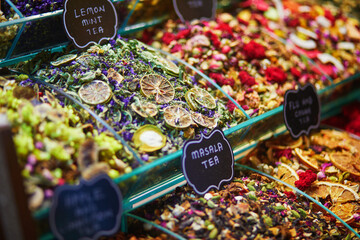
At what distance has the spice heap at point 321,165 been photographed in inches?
73.9

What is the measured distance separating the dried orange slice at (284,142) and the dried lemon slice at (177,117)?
26.6 inches

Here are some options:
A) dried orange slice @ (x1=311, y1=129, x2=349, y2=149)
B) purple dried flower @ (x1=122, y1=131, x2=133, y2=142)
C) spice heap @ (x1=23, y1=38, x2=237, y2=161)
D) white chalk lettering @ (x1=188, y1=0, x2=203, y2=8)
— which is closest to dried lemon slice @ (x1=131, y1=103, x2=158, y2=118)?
spice heap @ (x1=23, y1=38, x2=237, y2=161)

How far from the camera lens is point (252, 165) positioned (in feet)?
6.78

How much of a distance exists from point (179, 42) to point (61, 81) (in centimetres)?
97

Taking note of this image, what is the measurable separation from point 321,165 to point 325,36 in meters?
1.37

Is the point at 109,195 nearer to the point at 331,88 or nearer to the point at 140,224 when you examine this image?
the point at 140,224

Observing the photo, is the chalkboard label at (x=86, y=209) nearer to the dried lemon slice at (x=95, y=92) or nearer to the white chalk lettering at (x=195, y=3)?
the dried lemon slice at (x=95, y=92)

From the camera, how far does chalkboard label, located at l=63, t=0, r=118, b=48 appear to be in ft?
5.96

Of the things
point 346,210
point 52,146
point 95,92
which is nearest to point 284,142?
point 346,210

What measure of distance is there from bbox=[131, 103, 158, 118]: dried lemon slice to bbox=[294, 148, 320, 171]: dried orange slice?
3.12 ft

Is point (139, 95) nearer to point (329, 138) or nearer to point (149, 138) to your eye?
point (149, 138)

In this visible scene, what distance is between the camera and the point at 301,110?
7.04ft

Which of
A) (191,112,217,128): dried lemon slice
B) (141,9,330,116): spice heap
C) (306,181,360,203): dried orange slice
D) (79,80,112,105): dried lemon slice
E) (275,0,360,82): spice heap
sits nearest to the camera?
(79,80,112,105): dried lemon slice

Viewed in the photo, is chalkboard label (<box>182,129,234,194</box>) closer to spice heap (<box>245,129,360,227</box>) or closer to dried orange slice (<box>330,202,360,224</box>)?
spice heap (<box>245,129,360,227</box>)
